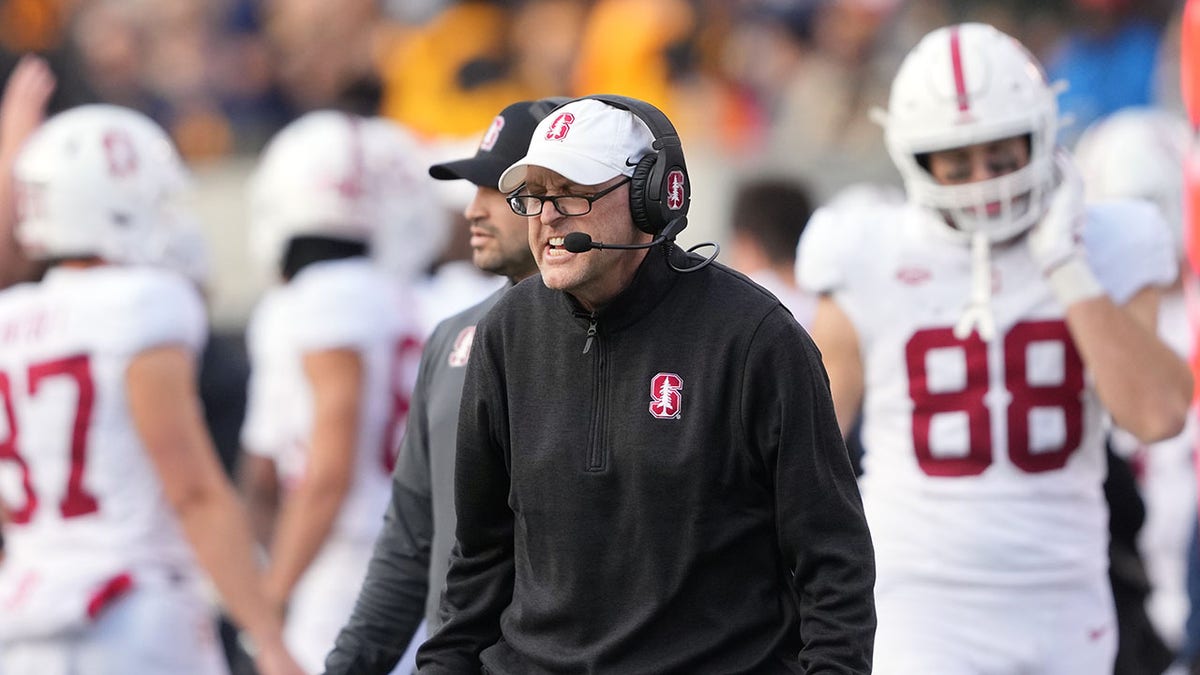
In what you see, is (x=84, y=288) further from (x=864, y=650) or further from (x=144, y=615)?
(x=864, y=650)

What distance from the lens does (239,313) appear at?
452 inches

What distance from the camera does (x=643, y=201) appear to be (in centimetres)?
351

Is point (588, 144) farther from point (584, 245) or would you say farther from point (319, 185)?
point (319, 185)

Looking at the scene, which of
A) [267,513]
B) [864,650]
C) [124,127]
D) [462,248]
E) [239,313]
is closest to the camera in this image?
[864,650]

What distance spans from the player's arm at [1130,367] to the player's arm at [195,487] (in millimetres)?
2314

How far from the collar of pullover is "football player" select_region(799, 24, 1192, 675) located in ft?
5.08

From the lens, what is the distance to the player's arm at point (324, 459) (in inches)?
255

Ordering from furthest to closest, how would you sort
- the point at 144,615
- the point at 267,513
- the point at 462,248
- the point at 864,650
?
1. the point at 462,248
2. the point at 267,513
3. the point at 144,615
4. the point at 864,650

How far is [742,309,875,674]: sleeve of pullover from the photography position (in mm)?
3389

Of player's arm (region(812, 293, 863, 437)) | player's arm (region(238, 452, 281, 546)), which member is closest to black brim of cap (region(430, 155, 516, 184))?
player's arm (region(812, 293, 863, 437))

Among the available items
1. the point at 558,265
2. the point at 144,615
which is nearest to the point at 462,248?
the point at 144,615

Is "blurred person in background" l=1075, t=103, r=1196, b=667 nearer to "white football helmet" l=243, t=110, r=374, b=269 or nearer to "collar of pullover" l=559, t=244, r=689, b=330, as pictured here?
"white football helmet" l=243, t=110, r=374, b=269

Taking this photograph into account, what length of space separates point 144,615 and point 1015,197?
265 centimetres

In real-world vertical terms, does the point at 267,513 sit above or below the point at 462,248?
below
